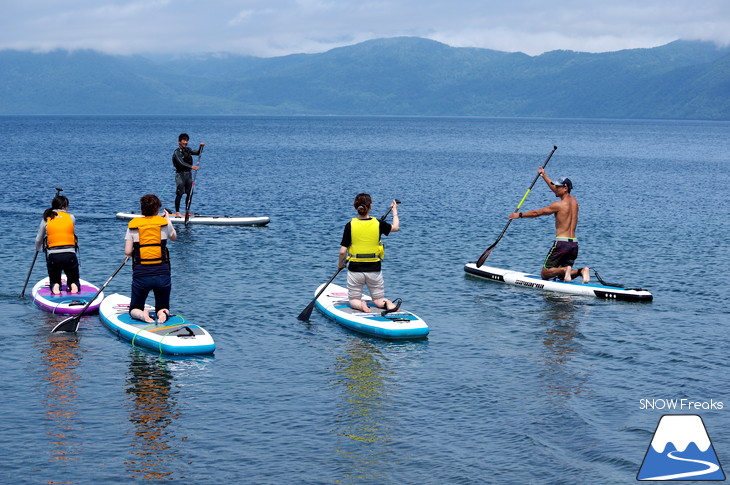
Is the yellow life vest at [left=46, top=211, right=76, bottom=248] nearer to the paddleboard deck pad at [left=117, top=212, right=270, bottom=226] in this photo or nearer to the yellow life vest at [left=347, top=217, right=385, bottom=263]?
the yellow life vest at [left=347, top=217, right=385, bottom=263]

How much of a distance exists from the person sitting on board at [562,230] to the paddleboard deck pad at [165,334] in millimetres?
8743

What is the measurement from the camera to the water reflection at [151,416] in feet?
40.2

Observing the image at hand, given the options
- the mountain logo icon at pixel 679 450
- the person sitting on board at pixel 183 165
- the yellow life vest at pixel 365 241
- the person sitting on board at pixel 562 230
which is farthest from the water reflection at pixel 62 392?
the person sitting on board at pixel 183 165

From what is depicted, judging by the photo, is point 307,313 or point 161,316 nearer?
point 161,316

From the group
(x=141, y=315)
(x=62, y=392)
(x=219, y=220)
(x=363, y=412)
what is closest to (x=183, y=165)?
(x=219, y=220)

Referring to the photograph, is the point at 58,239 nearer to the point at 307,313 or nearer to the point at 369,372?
the point at 307,313

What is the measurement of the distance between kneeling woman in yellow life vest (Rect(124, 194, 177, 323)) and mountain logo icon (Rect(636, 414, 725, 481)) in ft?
30.5

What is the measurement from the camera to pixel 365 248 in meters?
18.6

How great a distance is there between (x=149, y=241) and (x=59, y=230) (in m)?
4.12

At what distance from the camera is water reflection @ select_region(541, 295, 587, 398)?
15.9 m

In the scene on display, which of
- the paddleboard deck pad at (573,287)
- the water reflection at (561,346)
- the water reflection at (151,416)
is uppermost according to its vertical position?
the paddleboard deck pad at (573,287)

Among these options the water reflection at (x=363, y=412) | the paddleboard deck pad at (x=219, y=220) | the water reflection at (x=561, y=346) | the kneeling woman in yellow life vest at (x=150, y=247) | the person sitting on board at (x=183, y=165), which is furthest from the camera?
the paddleboard deck pad at (x=219, y=220)

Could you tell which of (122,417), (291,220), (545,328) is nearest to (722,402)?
(545,328)

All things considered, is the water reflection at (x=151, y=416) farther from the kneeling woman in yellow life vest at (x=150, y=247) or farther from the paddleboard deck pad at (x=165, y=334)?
the kneeling woman in yellow life vest at (x=150, y=247)
